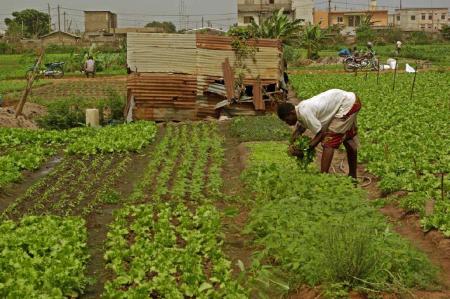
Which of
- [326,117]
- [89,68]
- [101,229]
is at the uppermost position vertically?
[89,68]

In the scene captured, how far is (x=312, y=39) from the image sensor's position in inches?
1813

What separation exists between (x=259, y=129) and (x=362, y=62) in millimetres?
24131

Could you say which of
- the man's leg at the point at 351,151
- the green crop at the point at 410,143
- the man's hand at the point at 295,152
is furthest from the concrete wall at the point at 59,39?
the man's hand at the point at 295,152

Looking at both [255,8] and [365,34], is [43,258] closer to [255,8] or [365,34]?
[365,34]

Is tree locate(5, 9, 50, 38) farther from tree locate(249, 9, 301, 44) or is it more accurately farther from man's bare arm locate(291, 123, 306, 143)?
man's bare arm locate(291, 123, 306, 143)

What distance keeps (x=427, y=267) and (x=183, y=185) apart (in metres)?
4.86

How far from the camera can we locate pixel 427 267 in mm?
5465

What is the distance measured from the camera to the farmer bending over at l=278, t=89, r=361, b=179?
8219mm

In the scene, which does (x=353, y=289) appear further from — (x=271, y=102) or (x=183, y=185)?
(x=271, y=102)

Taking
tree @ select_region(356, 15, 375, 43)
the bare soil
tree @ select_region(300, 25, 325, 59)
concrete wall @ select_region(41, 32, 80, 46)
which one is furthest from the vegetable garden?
concrete wall @ select_region(41, 32, 80, 46)

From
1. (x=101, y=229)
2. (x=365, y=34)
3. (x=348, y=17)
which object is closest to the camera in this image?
(x=101, y=229)

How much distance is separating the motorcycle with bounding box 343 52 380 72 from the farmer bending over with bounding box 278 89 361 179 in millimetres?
28724

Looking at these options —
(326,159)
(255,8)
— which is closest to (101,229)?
(326,159)

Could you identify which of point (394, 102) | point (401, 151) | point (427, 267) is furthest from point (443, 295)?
point (394, 102)
